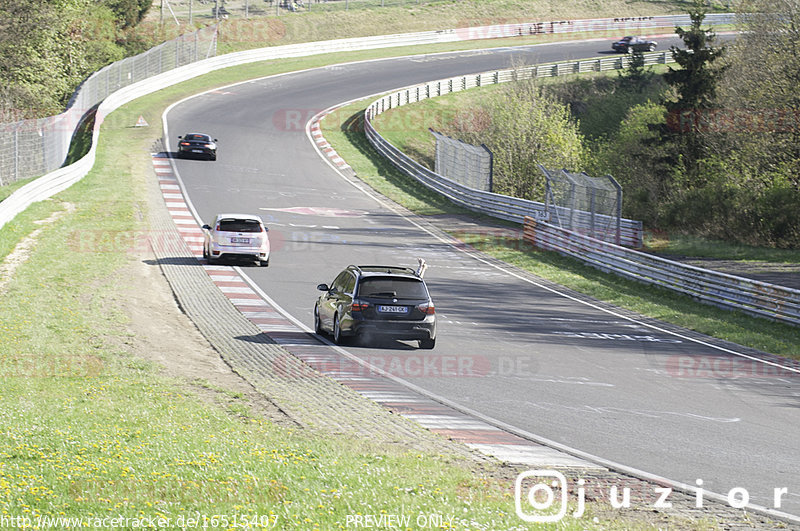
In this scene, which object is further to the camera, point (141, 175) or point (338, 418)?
point (141, 175)

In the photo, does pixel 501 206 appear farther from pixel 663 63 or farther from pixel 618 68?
pixel 663 63

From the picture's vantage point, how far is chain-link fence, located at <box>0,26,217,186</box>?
133ft

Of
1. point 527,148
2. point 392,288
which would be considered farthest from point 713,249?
point 527,148

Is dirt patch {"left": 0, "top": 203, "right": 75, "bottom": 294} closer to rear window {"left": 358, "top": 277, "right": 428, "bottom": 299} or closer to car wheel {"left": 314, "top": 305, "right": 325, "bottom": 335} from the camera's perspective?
car wheel {"left": 314, "top": 305, "right": 325, "bottom": 335}

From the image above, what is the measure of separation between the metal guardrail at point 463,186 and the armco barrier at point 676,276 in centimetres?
133

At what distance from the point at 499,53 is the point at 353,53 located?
45.0ft

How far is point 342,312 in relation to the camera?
18172 millimetres

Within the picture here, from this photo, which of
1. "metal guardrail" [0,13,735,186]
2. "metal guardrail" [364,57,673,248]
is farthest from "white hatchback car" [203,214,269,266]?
"metal guardrail" [0,13,735,186]

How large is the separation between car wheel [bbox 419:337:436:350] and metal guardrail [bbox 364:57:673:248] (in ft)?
53.1

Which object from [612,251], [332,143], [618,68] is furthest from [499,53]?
[612,251]

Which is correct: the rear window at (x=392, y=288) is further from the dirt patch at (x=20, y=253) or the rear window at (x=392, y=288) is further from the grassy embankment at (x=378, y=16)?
the grassy embankment at (x=378, y=16)

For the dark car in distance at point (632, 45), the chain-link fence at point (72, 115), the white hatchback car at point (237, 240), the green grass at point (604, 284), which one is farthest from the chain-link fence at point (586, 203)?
the dark car in distance at point (632, 45)

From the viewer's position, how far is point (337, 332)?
18.3 metres

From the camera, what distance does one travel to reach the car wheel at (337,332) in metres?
18.2
